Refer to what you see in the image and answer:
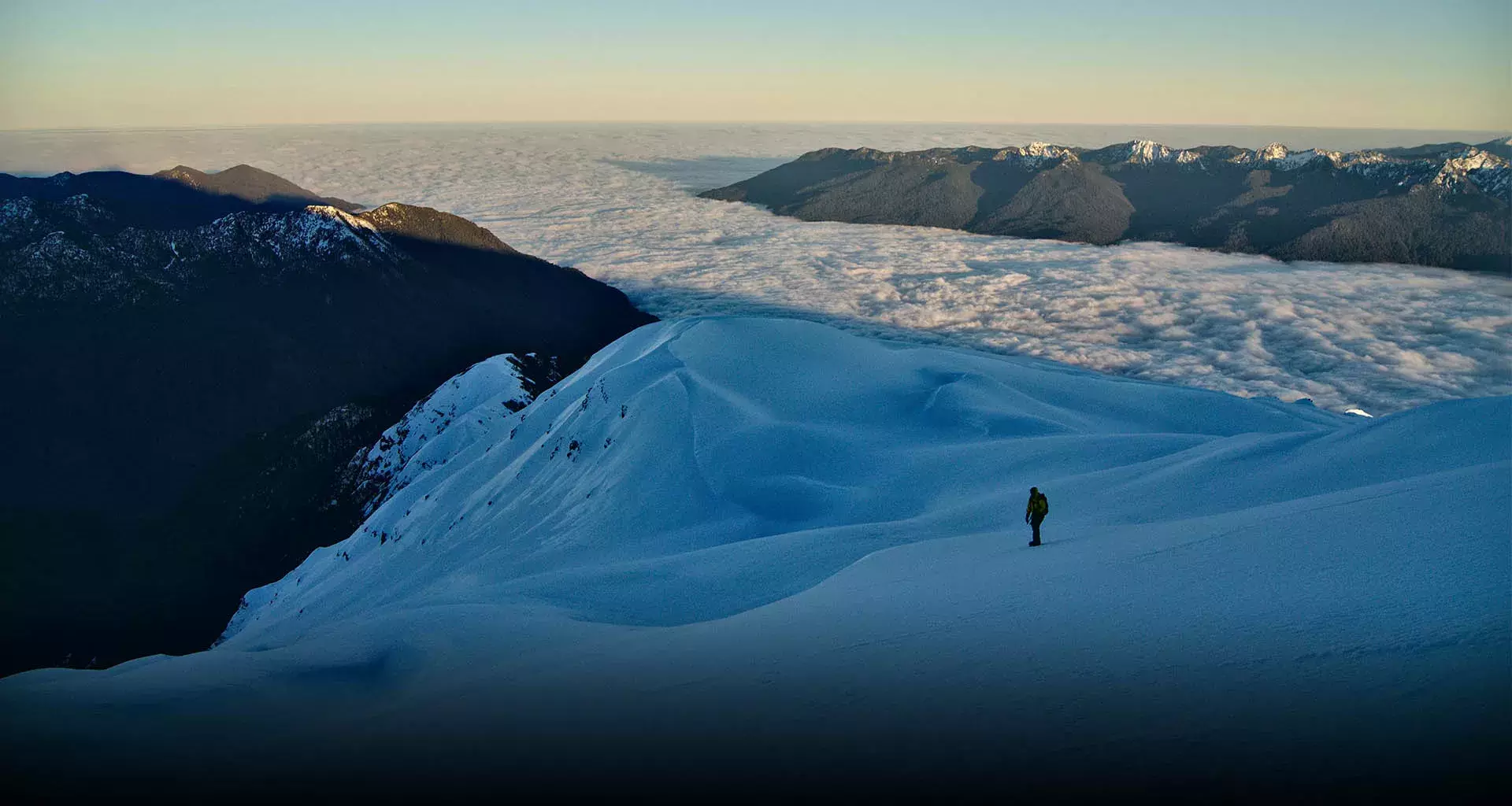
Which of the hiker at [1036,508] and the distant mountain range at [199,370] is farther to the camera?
the distant mountain range at [199,370]

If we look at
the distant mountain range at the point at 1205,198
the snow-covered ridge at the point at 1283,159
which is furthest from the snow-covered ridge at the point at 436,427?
the snow-covered ridge at the point at 1283,159

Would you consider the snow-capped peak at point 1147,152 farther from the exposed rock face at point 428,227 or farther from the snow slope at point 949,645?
the snow slope at point 949,645

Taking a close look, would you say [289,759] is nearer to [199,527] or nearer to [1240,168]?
[199,527]

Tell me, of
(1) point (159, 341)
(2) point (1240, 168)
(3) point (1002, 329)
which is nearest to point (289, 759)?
(1) point (159, 341)

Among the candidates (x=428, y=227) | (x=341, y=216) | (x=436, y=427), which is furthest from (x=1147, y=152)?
(x=436, y=427)

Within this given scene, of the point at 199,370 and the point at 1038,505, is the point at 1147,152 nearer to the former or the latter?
the point at 199,370
